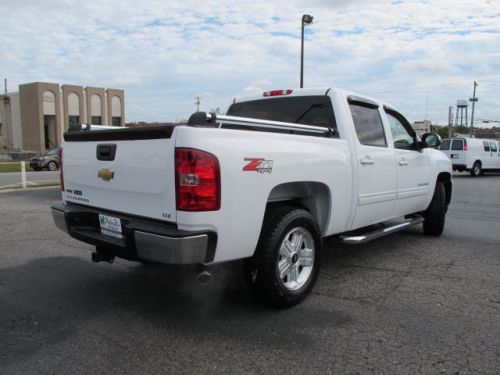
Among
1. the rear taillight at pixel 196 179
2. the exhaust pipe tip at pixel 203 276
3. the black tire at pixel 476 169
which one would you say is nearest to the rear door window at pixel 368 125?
the rear taillight at pixel 196 179

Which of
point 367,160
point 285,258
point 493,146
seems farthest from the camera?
point 493,146

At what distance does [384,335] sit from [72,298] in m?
2.73

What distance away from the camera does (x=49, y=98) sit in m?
42.6

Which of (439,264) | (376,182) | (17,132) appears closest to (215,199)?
(376,182)

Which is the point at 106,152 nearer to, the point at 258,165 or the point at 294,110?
the point at 258,165

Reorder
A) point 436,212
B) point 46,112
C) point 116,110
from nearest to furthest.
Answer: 1. point 436,212
2. point 46,112
3. point 116,110

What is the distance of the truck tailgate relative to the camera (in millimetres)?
3184

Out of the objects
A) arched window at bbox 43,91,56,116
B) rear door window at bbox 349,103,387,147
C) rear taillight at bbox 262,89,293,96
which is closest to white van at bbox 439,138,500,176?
rear door window at bbox 349,103,387,147

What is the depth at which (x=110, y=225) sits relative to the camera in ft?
12.1

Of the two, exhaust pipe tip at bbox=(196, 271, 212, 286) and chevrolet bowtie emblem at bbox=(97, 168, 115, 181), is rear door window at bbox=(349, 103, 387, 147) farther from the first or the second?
chevrolet bowtie emblem at bbox=(97, 168, 115, 181)

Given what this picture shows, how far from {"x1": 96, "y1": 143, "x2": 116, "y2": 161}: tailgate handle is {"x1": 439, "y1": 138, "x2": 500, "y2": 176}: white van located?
21728mm

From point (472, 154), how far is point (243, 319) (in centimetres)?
2192

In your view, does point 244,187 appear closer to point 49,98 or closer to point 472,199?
point 472,199

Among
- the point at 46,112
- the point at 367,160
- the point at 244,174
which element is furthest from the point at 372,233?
the point at 46,112
